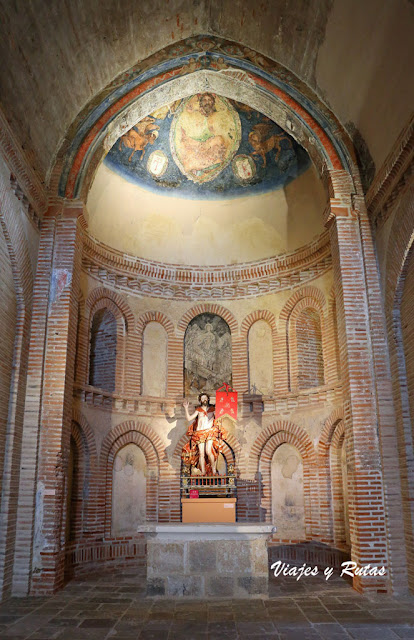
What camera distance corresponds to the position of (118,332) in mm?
13008

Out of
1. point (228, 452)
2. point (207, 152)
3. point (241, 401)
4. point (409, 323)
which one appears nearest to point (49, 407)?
point (228, 452)

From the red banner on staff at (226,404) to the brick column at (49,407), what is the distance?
3.86 metres

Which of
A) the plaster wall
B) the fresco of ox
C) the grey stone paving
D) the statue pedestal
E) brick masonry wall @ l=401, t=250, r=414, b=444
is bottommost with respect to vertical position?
the grey stone paving

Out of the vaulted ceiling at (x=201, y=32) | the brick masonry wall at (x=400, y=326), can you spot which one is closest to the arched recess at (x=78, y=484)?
the vaulted ceiling at (x=201, y=32)

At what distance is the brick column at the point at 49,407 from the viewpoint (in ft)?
27.7

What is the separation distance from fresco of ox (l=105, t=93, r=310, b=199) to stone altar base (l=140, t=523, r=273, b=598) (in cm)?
869

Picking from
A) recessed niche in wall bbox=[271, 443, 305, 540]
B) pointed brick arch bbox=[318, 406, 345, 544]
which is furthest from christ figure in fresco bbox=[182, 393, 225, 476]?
pointed brick arch bbox=[318, 406, 345, 544]

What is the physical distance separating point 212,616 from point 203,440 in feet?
16.6

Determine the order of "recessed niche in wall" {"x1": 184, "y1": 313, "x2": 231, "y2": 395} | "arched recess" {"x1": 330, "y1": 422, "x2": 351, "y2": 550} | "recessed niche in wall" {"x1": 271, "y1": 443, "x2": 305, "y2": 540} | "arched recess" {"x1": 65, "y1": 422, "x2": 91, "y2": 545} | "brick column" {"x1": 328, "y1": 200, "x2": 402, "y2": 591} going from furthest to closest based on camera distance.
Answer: "recessed niche in wall" {"x1": 184, "y1": 313, "x2": 231, "y2": 395} → "recessed niche in wall" {"x1": 271, "y1": 443, "x2": 305, "y2": 540} → "arched recess" {"x1": 65, "y1": 422, "x2": 91, "y2": 545} → "arched recess" {"x1": 330, "y1": 422, "x2": 351, "y2": 550} → "brick column" {"x1": 328, "y1": 200, "x2": 402, "y2": 591}

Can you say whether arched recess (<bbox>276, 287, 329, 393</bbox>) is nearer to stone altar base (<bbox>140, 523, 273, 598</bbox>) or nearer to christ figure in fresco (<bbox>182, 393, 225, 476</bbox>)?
christ figure in fresco (<bbox>182, 393, 225, 476</bbox>)

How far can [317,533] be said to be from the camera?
1129 cm

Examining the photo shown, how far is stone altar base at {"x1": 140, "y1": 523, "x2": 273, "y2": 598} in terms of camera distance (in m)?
7.84

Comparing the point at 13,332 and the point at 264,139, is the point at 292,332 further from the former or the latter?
the point at 13,332

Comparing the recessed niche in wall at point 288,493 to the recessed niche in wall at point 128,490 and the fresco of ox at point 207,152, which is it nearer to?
the recessed niche in wall at point 128,490
